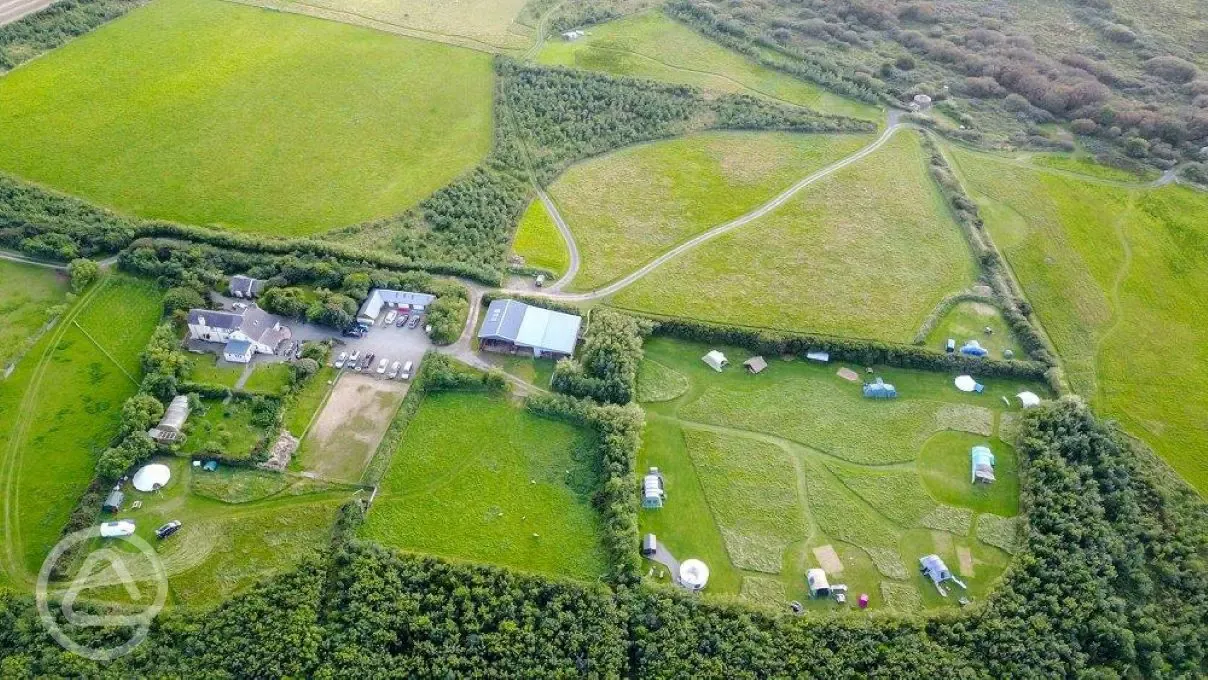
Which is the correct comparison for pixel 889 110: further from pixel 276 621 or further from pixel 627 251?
pixel 276 621

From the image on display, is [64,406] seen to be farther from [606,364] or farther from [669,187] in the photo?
[669,187]

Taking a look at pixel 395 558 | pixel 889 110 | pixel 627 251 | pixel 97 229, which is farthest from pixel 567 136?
pixel 395 558

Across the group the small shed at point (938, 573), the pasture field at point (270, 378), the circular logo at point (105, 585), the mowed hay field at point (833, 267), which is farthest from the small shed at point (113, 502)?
the small shed at point (938, 573)

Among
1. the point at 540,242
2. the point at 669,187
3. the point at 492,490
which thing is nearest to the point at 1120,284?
the point at 669,187

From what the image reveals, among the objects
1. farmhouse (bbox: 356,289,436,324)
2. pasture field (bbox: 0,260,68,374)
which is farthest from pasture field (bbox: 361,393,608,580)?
pasture field (bbox: 0,260,68,374)

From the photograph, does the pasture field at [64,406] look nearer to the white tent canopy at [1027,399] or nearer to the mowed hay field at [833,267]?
the mowed hay field at [833,267]
